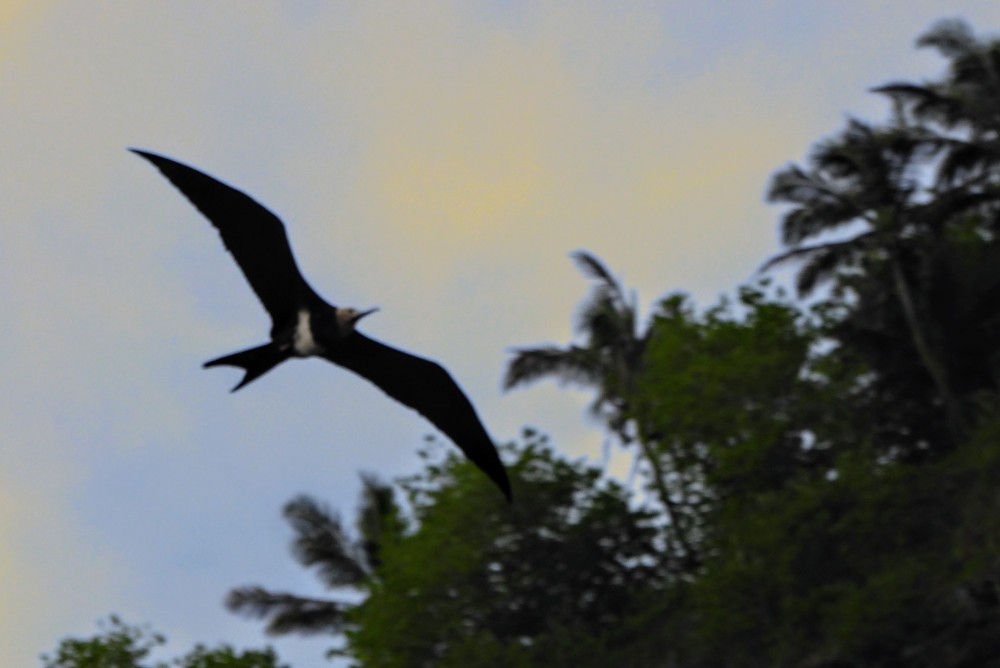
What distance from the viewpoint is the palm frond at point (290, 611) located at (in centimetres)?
4366

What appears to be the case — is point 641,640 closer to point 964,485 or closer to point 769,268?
point 964,485

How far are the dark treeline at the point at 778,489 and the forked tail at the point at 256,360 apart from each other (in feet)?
61.5

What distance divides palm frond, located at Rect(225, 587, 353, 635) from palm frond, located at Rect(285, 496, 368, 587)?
1.82 ft

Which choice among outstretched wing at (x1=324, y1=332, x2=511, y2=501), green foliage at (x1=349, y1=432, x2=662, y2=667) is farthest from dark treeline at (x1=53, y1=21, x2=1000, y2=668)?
outstretched wing at (x1=324, y1=332, x2=511, y2=501)

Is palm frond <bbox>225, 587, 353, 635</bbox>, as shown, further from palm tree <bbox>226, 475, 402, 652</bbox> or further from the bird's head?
the bird's head

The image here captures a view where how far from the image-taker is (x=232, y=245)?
15.9 meters

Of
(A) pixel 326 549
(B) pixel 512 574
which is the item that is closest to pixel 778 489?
(B) pixel 512 574

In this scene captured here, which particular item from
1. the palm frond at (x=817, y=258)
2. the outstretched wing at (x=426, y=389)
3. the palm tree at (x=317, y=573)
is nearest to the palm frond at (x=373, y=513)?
the palm tree at (x=317, y=573)

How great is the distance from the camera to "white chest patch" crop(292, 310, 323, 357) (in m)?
15.7

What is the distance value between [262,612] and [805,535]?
1377cm

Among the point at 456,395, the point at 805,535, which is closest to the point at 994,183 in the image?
the point at 805,535

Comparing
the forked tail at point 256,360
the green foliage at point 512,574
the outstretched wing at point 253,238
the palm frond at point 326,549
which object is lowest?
the forked tail at point 256,360

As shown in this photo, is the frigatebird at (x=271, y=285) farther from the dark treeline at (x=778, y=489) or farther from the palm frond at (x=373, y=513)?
the palm frond at (x=373, y=513)

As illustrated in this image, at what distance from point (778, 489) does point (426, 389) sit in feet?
66.1
